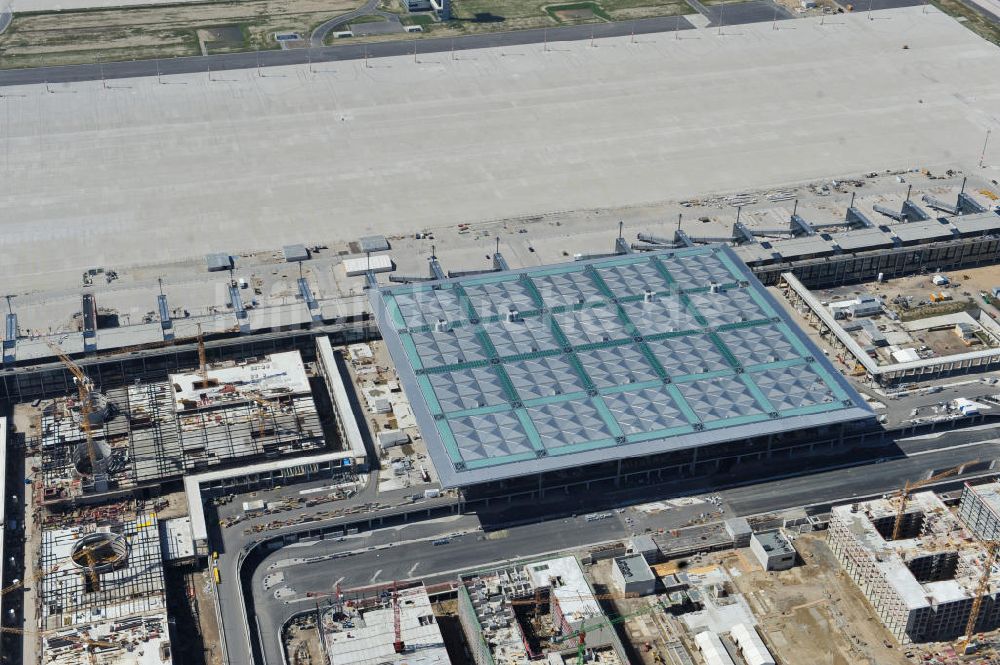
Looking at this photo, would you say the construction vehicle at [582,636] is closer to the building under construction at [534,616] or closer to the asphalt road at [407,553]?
the building under construction at [534,616]

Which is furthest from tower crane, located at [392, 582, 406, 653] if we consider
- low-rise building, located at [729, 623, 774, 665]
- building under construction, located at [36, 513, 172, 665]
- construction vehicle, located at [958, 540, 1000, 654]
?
construction vehicle, located at [958, 540, 1000, 654]

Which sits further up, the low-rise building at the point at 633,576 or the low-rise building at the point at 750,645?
the low-rise building at the point at 633,576

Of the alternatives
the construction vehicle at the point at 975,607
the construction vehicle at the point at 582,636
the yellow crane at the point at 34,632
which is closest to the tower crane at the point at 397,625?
the construction vehicle at the point at 582,636

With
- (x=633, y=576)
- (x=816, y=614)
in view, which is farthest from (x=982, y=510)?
(x=633, y=576)

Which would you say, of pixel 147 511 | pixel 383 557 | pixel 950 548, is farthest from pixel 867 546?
pixel 147 511

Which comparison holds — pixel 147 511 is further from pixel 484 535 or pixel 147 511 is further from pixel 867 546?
pixel 867 546
